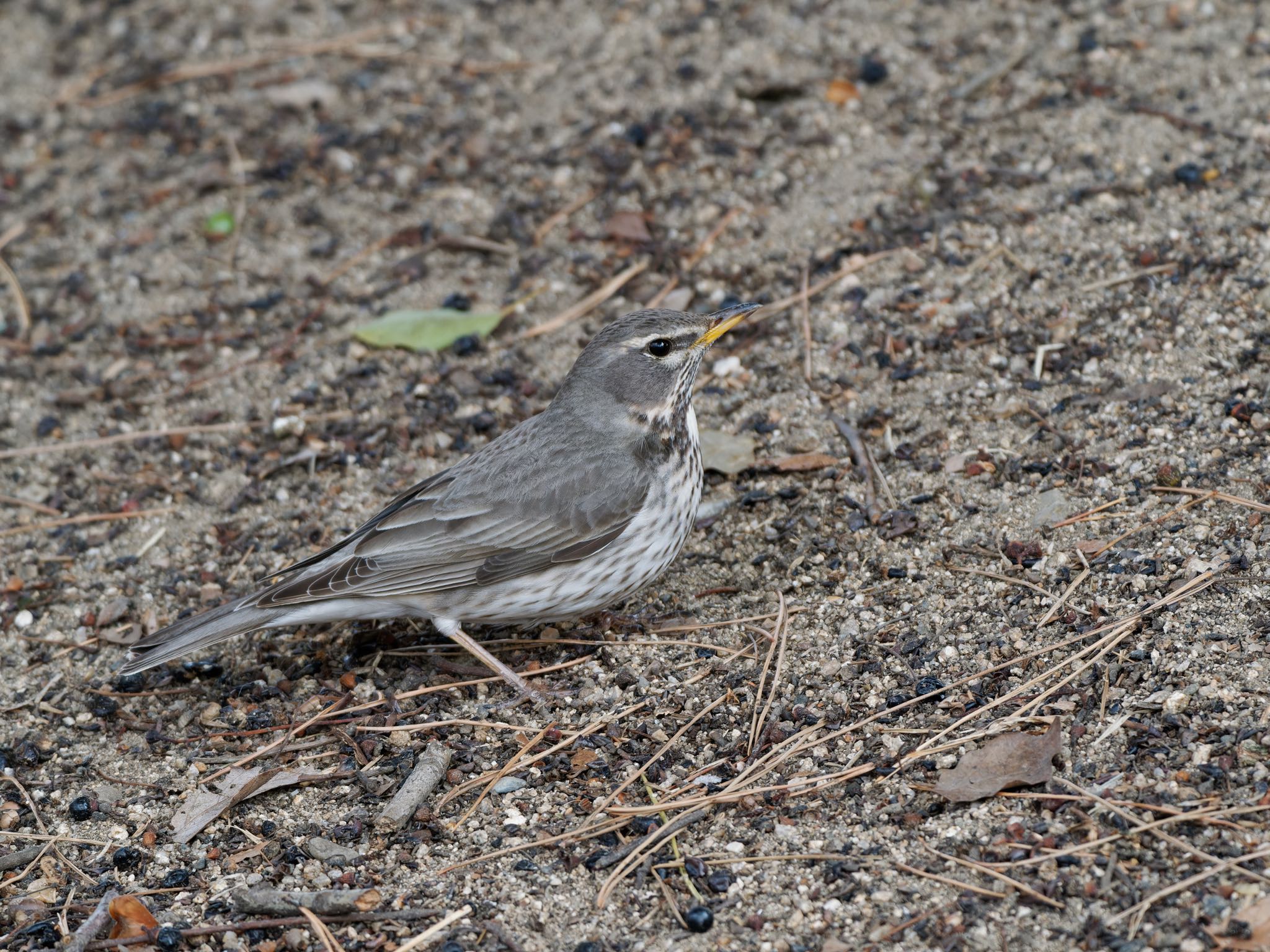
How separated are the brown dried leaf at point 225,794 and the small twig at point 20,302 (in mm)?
4207

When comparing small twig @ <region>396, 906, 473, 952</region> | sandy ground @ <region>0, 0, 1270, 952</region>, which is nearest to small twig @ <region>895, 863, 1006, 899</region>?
sandy ground @ <region>0, 0, 1270, 952</region>

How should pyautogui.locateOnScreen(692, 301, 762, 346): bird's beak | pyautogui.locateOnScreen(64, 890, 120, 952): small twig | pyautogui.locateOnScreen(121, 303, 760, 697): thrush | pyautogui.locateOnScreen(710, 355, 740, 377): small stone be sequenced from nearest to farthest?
pyautogui.locateOnScreen(64, 890, 120, 952): small twig
pyautogui.locateOnScreen(121, 303, 760, 697): thrush
pyautogui.locateOnScreen(692, 301, 762, 346): bird's beak
pyautogui.locateOnScreen(710, 355, 740, 377): small stone

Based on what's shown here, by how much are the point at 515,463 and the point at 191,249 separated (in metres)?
3.79

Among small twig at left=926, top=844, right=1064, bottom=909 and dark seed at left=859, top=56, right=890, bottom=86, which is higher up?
dark seed at left=859, top=56, right=890, bottom=86

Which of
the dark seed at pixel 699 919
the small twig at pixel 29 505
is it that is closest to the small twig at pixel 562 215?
the small twig at pixel 29 505

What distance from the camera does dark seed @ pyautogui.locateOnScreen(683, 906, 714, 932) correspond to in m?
4.36

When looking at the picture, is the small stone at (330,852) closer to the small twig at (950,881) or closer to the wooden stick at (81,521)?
the small twig at (950,881)

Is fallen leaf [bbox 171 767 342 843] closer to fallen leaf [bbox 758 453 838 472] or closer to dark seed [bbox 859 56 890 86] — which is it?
fallen leaf [bbox 758 453 838 472]

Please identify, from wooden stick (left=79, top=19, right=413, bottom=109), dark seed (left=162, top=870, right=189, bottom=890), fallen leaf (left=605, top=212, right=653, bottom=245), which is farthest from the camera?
wooden stick (left=79, top=19, right=413, bottom=109)

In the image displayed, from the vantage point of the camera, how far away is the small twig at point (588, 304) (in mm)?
7715

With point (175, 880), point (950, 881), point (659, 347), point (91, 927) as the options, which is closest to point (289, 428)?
point (659, 347)

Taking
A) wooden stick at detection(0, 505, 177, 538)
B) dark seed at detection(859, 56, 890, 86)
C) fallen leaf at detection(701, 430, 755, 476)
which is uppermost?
dark seed at detection(859, 56, 890, 86)

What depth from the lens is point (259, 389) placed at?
763 cm

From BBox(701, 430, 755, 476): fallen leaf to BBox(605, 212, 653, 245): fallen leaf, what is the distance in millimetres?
1778
